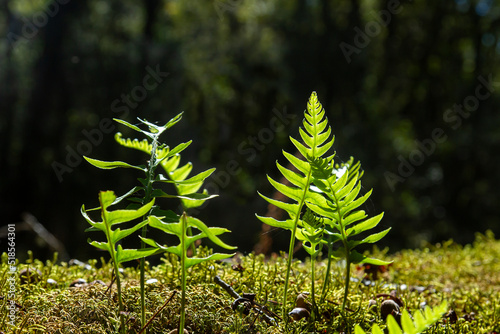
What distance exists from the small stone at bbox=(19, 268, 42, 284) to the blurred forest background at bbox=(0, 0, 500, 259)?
4.63 meters

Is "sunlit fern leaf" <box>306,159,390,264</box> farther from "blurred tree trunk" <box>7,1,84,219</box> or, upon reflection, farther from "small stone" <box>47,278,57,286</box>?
"blurred tree trunk" <box>7,1,84,219</box>

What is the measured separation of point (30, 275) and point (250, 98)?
8289 millimetres

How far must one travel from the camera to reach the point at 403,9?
1057cm

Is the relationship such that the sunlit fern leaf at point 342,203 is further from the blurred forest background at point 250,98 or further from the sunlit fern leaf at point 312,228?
the blurred forest background at point 250,98

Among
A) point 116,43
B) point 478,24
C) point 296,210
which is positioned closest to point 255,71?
point 116,43

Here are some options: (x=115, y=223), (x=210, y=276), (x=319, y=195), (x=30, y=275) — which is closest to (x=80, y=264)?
(x=30, y=275)

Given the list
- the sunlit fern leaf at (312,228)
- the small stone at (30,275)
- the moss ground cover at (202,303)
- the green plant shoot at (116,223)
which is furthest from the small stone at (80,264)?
the sunlit fern leaf at (312,228)

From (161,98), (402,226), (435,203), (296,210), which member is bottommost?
(296,210)

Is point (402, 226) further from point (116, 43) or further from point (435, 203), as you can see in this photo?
point (116, 43)

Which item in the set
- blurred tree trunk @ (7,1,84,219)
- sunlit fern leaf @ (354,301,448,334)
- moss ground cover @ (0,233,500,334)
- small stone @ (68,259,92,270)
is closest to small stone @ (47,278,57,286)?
moss ground cover @ (0,233,500,334)

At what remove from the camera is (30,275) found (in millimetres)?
1135

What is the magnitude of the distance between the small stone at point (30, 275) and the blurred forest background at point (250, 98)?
4629 mm

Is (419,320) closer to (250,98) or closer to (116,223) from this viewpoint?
(116,223)

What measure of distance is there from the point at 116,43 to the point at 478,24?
820 centimetres
